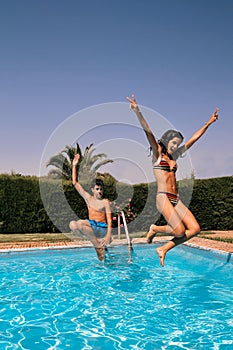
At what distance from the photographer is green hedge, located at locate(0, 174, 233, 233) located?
15.0 m

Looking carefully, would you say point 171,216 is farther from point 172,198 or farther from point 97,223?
point 97,223

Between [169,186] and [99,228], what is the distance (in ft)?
9.58

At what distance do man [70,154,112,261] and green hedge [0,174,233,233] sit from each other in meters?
7.18

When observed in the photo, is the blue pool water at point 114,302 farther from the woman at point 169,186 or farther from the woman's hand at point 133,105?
the woman's hand at point 133,105

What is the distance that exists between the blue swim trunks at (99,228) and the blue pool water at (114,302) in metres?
0.97

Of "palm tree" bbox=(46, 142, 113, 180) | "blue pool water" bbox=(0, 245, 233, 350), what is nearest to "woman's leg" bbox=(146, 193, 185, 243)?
"blue pool water" bbox=(0, 245, 233, 350)

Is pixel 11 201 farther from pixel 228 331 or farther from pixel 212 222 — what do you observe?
pixel 228 331

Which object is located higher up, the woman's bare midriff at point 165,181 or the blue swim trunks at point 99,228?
the woman's bare midriff at point 165,181

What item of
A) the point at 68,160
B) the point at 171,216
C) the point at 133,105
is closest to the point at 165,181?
the point at 171,216

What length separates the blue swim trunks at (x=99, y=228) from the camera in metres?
7.73

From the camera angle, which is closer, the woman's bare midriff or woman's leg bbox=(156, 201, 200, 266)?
woman's leg bbox=(156, 201, 200, 266)

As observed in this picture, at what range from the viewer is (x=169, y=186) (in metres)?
5.41

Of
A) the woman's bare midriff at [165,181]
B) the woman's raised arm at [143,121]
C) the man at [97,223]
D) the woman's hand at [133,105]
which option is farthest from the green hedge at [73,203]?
the woman's hand at [133,105]

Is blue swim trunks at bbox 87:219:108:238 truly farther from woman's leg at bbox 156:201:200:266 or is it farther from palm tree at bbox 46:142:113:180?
palm tree at bbox 46:142:113:180
